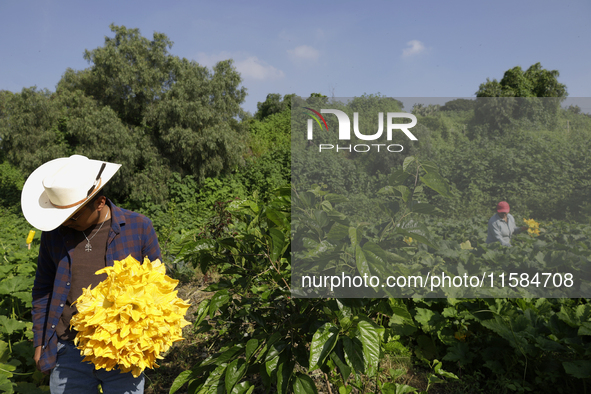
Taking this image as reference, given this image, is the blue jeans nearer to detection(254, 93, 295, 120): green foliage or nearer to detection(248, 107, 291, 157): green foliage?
detection(248, 107, 291, 157): green foliage

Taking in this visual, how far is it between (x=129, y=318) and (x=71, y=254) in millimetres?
674

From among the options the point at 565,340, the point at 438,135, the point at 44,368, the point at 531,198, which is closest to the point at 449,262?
the point at 531,198

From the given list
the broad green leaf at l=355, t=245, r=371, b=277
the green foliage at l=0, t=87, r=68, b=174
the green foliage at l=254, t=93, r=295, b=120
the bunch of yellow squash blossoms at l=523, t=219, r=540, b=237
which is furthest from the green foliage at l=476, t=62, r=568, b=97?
the broad green leaf at l=355, t=245, r=371, b=277

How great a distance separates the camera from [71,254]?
1576mm

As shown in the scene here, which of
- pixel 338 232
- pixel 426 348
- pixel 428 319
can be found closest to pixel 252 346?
pixel 338 232

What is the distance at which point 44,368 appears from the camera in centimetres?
151

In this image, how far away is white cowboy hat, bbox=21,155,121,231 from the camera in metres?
1.40

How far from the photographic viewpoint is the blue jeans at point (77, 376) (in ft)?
5.05

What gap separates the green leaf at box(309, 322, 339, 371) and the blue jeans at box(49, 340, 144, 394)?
102 centimetres

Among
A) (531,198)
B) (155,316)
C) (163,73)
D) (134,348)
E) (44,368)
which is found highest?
(163,73)

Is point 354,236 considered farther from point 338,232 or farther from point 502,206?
point 502,206

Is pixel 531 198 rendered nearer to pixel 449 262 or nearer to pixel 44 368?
pixel 449 262

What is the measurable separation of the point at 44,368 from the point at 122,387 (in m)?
0.34

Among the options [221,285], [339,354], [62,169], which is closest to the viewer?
[339,354]
